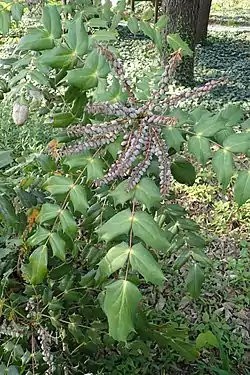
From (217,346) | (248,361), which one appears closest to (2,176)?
(217,346)

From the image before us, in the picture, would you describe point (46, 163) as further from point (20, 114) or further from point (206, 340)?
point (206, 340)

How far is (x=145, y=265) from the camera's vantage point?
126 centimetres

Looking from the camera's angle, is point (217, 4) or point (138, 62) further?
point (217, 4)

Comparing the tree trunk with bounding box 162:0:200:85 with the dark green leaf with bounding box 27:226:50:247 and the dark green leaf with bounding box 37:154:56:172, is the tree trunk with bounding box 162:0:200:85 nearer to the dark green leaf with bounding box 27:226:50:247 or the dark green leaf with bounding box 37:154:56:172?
the dark green leaf with bounding box 37:154:56:172

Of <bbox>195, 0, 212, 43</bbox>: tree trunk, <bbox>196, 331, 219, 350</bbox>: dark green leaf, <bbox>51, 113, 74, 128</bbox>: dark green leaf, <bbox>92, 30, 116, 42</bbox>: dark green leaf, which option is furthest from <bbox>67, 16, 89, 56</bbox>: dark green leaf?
<bbox>195, 0, 212, 43</bbox>: tree trunk

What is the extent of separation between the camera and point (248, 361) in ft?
8.82

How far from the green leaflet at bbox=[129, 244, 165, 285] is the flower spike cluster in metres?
0.14

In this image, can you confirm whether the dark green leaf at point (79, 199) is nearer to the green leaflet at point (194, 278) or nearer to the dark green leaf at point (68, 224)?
the dark green leaf at point (68, 224)

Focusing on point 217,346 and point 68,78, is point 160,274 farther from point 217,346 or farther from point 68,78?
point 217,346

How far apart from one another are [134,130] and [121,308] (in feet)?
1.28

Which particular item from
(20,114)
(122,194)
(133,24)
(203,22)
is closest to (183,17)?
(203,22)

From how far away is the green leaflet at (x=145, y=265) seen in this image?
48.8 inches

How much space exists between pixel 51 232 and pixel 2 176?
50 centimetres

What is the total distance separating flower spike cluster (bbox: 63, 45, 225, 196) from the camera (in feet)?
4.21
